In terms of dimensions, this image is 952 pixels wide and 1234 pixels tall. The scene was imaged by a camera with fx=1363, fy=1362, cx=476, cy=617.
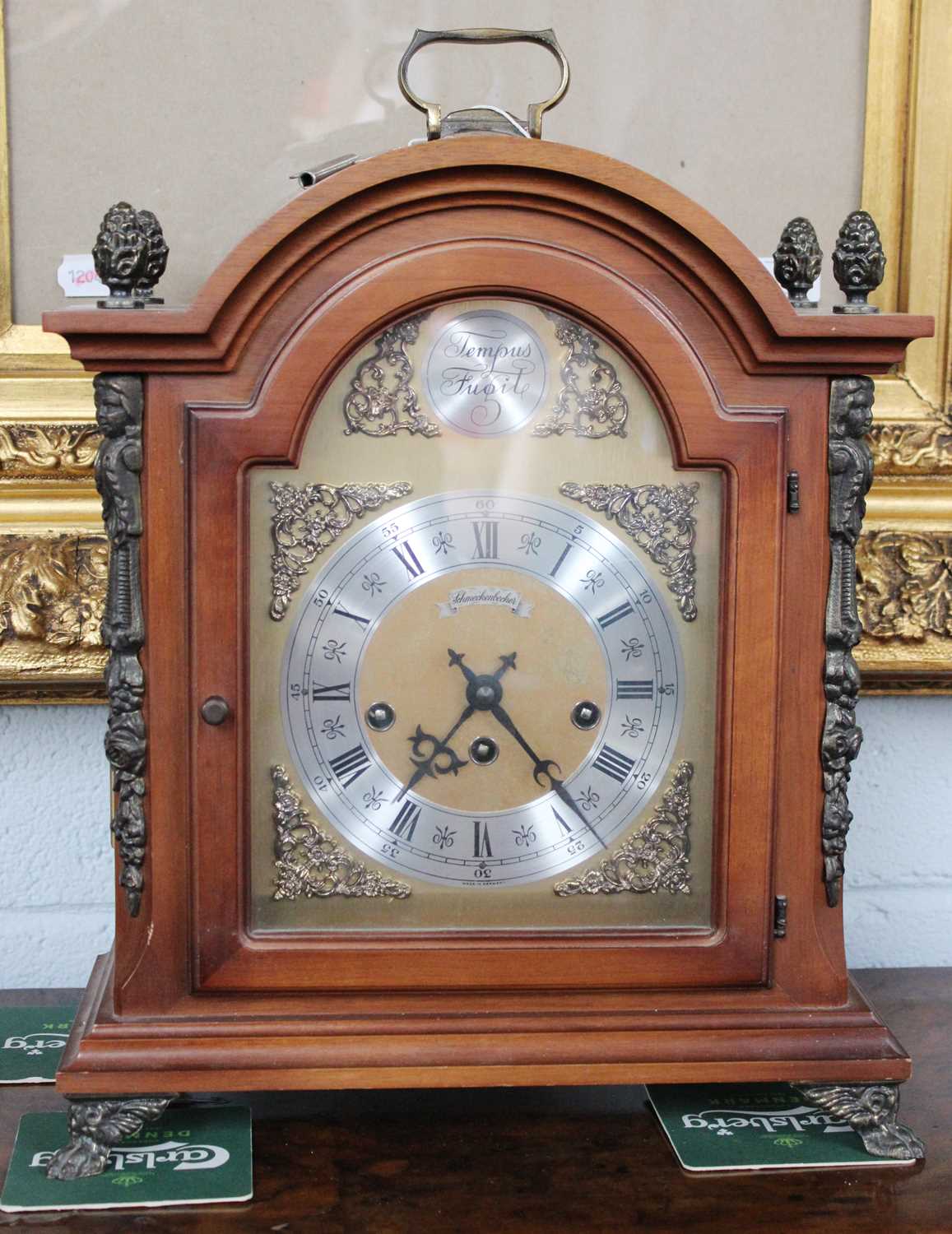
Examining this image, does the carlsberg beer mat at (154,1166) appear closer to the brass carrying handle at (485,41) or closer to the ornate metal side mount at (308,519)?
the ornate metal side mount at (308,519)

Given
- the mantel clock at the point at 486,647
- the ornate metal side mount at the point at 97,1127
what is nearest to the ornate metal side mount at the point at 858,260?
the mantel clock at the point at 486,647

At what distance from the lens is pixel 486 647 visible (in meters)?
0.97

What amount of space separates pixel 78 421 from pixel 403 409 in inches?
18.1

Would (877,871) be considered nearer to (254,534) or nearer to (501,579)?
(501,579)

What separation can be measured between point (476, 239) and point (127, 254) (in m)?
0.23

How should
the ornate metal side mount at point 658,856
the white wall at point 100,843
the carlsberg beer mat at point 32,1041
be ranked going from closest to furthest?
the ornate metal side mount at point 658,856 < the carlsberg beer mat at point 32,1041 < the white wall at point 100,843

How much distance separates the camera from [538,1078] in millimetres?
947

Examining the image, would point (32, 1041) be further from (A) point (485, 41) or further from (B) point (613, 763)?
(A) point (485, 41)

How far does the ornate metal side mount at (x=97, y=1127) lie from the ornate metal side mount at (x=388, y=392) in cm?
49

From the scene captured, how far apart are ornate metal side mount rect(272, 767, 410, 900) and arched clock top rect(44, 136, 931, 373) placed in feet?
1.02

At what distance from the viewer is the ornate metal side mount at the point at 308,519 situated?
95 cm

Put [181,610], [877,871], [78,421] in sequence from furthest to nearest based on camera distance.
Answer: [877,871], [78,421], [181,610]

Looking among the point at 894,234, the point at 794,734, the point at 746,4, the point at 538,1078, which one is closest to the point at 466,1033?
the point at 538,1078

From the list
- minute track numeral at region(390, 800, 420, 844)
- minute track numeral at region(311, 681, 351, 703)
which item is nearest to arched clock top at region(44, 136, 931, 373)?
minute track numeral at region(311, 681, 351, 703)
